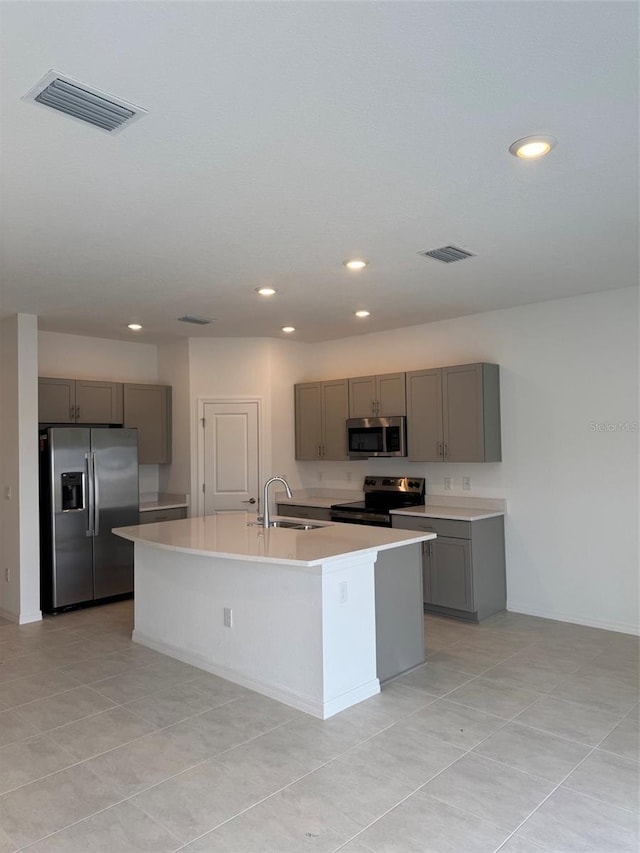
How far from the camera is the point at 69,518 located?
5.54 metres

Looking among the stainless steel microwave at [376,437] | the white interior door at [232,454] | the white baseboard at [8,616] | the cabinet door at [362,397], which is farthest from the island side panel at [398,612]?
the white baseboard at [8,616]

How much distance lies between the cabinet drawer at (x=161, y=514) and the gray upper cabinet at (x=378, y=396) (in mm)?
2077

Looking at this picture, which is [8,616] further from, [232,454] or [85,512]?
[232,454]

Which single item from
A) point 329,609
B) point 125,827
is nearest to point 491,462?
point 329,609

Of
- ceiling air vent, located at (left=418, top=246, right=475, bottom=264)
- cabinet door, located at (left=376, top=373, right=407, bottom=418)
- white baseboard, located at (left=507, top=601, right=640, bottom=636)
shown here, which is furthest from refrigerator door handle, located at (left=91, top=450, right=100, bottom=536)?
white baseboard, located at (left=507, top=601, right=640, bottom=636)

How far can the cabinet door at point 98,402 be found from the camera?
607 cm

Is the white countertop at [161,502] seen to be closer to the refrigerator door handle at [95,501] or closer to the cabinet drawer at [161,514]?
the cabinet drawer at [161,514]

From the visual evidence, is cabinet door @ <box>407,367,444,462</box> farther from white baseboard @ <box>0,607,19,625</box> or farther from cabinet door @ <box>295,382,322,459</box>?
white baseboard @ <box>0,607,19,625</box>

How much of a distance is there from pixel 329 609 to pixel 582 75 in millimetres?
2701

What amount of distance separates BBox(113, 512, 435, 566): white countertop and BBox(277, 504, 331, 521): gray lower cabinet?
1503 mm

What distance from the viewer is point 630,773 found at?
2697 millimetres

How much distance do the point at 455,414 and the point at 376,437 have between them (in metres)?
0.92

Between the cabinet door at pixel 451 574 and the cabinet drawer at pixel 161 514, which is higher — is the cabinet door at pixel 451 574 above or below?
below

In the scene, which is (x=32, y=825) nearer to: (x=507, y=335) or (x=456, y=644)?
(x=456, y=644)
